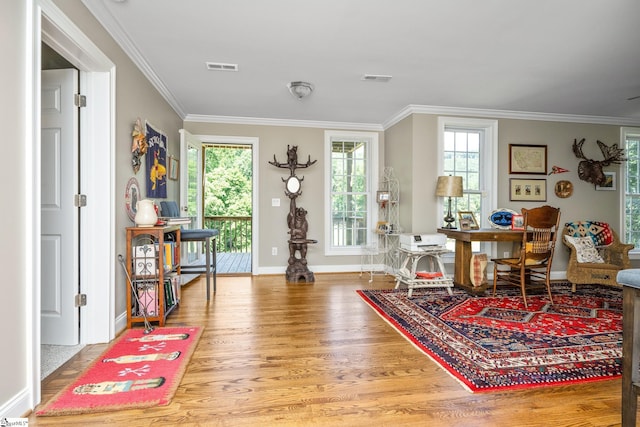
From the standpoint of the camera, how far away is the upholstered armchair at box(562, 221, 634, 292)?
394 centimetres

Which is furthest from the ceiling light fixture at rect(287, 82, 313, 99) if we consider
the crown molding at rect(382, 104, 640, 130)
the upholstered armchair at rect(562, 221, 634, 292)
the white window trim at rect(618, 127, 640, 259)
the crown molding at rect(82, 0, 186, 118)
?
the white window trim at rect(618, 127, 640, 259)

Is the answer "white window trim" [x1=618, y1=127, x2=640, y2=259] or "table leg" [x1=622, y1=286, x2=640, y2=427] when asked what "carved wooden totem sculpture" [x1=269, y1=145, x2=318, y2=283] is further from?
"white window trim" [x1=618, y1=127, x2=640, y2=259]

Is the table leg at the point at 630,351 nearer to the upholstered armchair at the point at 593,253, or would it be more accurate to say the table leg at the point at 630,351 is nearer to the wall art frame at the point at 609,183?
the upholstered armchair at the point at 593,253

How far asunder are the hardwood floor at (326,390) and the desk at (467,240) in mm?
1662

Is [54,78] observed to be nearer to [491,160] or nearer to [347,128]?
[347,128]

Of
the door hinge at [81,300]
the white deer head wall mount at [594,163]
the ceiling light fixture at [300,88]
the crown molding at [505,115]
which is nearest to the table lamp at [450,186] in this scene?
the crown molding at [505,115]

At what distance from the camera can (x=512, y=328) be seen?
8.98 ft

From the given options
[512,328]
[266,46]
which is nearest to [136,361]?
[266,46]

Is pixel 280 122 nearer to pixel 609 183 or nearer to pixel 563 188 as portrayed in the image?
pixel 563 188

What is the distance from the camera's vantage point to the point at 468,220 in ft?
14.1

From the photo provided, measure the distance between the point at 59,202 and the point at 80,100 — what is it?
75 centimetres

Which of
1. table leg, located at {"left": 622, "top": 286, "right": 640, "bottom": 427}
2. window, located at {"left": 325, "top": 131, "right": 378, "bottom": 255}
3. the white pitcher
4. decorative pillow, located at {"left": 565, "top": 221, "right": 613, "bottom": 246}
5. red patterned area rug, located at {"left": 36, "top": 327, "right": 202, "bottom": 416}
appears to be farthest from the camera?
window, located at {"left": 325, "top": 131, "right": 378, "bottom": 255}

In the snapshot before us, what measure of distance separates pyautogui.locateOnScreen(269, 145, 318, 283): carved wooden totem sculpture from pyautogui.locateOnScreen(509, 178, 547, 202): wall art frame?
9.32 ft

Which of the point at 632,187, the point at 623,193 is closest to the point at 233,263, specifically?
the point at 623,193
